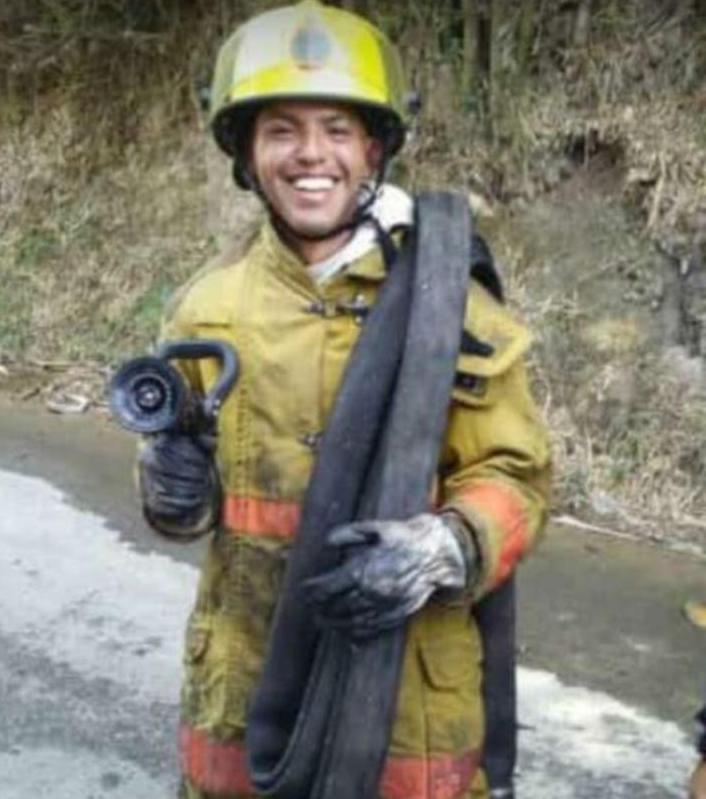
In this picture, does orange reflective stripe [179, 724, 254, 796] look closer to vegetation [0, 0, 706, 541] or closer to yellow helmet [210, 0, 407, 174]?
yellow helmet [210, 0, 407, 174]

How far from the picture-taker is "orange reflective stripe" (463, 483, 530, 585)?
213 cm

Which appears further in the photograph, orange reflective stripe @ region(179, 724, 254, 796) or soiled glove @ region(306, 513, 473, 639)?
orange reflective stripe @ region(179, 724, 254, 796)

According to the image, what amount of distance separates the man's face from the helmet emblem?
6 cm

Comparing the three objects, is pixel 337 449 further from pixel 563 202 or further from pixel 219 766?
pixel 563 202

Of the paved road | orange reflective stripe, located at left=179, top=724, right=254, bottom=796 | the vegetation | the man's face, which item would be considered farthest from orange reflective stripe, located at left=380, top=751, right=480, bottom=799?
the vegetation

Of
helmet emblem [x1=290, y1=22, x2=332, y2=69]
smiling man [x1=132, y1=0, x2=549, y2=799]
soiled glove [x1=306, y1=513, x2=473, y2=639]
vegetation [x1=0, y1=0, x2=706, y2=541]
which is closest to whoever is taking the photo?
soiled glove [x1=306, y1=513, x2=473, y2=639]

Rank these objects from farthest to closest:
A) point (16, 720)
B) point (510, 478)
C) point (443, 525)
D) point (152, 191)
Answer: point (152, 191) → point (16, 720) → point (510, 478) → point (443, 525)

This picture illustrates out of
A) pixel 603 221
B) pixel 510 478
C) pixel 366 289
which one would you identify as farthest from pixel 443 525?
pixel 603 221

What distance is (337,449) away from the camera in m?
2.16

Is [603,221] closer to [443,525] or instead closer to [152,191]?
[152,191]

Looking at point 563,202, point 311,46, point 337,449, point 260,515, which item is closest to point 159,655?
point 260,515

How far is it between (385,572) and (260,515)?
13.1 inches

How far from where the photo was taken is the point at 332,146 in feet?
7.39

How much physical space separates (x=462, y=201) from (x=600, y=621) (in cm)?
245
